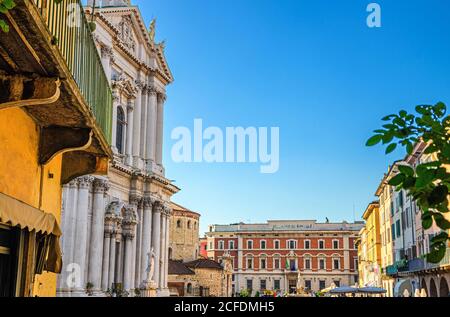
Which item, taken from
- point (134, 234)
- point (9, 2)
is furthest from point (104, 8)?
point (9, 2)

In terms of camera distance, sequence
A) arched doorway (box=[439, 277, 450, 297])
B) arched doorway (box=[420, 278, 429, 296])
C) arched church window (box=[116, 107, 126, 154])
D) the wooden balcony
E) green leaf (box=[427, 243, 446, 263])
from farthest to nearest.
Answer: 1. arched doorway (box=[420, 278, 429, 296])
2. arched church window (box=[116, 107, 126, 154])
3. arched doorway (box=[439, 277, 450, 297])
4. the wooden balcony
5. green leaf (box=[427, 243, 446, 263])

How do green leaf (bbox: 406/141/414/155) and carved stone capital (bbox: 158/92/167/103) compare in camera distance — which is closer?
green leaf (bbox: 406/141/414/155)

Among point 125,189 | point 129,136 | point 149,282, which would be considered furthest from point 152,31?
point 149,282

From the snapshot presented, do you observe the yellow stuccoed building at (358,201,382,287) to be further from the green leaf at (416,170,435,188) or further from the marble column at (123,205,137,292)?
the green leaf at (416,170,435,188)

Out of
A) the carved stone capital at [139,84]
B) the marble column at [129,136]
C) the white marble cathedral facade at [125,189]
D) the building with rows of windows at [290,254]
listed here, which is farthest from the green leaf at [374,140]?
the building with rows of windows at [290,254]

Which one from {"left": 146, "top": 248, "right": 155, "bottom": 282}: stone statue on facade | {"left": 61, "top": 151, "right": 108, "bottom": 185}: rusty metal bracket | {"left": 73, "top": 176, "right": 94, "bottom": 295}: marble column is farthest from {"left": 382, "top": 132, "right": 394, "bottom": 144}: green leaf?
{"left": 146, "top": 248, "right": 155, "bottom": 282}: stone statue on facade

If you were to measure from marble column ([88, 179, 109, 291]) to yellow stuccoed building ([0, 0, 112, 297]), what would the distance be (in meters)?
21.0

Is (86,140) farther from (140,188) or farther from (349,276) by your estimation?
(349,276)

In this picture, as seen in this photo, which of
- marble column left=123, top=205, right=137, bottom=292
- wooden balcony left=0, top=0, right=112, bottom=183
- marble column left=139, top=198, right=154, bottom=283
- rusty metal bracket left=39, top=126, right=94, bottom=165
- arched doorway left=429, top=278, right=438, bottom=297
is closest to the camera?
wooden balcony left=0, top=0, right=112, bottom=183

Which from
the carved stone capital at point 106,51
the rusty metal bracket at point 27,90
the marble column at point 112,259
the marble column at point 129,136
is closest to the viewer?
the rusty metal bracket at point 27,90

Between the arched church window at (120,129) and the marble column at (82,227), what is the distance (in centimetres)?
655

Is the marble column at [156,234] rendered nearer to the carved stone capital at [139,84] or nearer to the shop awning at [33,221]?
the carved stone capital at [139,84]

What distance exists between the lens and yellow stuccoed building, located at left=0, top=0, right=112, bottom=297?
4.67 m

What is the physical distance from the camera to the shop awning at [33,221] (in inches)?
206
